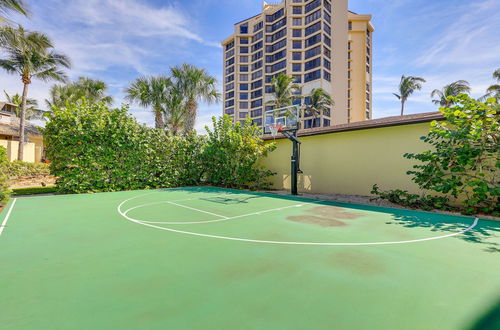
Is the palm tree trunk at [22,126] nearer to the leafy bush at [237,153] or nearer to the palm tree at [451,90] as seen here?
the leafy bush at [237,153]

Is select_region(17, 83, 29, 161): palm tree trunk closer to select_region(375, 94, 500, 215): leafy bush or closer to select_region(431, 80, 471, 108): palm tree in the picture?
select_region(375, 94, 500, 215): leafy bush

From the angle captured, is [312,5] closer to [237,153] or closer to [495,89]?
[495,89]

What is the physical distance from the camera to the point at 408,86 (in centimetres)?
3216

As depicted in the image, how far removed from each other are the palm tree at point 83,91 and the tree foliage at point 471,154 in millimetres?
22540

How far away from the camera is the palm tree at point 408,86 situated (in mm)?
31859

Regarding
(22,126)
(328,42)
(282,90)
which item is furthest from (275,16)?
(22,126)

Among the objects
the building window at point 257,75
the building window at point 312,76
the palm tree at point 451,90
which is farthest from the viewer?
the building window at point 257,75

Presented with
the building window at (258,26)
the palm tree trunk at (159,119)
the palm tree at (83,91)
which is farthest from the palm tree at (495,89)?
the building window at (258,26)

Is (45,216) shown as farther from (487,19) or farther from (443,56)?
(487,19)

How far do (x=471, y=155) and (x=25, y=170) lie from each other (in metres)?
20.7

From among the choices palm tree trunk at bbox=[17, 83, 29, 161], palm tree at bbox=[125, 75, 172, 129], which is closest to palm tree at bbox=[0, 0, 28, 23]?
palm tree at bbox=[125, 75, 172, 129]

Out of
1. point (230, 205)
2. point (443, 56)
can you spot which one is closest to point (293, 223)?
point (230, 205)

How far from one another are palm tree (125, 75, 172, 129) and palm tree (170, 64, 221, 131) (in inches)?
32.3

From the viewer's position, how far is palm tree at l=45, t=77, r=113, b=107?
20391 millimetres
